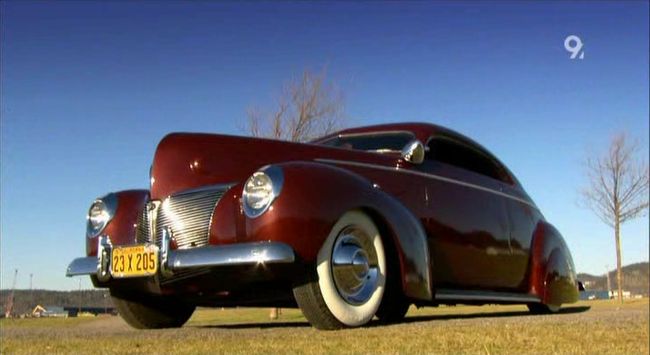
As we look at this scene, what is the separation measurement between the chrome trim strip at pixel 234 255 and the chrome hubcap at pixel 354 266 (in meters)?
0.44

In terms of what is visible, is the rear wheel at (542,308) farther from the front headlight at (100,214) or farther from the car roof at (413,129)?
the front headlight at (100,214)

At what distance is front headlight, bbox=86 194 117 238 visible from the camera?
5.17 m

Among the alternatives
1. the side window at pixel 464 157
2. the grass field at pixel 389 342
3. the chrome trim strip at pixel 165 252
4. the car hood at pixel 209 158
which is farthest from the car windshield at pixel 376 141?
the grass field at pixel 389 342

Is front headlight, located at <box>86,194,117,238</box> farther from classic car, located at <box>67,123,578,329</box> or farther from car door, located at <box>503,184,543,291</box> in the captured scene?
car door, located at <box>503,184,543,291</box>

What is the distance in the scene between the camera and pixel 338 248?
4270mm

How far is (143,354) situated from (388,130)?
3.67m

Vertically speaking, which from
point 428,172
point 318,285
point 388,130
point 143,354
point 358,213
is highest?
point 388,130

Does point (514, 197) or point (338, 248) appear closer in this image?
point (338, 248)

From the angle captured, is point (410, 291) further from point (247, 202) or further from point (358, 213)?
point (247, 202)

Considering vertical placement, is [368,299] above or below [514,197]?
below

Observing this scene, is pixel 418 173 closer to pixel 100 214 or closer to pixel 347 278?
pixel 347 278

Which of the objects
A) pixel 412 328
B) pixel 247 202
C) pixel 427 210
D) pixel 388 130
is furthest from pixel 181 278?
pixel 388 130

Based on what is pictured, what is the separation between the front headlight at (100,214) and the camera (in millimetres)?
5168

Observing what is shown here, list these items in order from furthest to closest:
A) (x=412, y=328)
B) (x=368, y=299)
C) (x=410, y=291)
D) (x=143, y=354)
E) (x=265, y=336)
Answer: (x=410, y=291), (x=368, y=299), (x=412, y=328), (x=265, y=336), (x=143, y=354)
